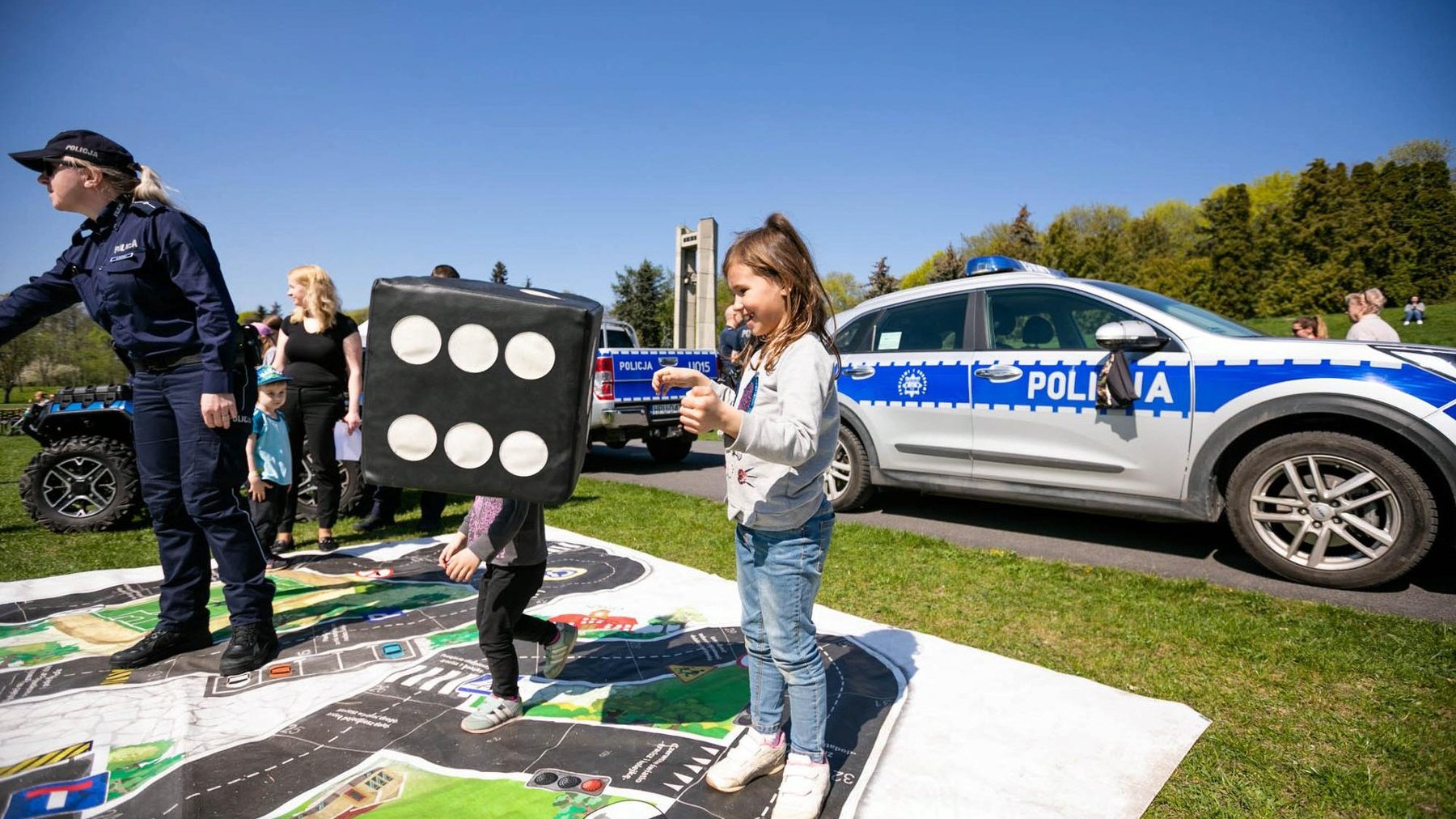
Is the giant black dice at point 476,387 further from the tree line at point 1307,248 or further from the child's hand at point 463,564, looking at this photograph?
the tree line at point 1307,248

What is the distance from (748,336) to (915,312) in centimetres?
394

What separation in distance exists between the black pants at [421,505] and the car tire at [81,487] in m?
1.90

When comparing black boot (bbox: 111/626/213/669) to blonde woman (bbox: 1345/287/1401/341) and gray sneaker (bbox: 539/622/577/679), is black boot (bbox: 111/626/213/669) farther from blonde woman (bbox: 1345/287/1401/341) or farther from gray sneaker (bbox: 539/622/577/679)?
blonde woman (bbox: 1345/287/1401/341)

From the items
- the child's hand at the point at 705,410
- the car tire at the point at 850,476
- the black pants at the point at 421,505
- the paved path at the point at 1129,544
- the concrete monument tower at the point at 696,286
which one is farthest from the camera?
the concrete monument tower at the point at 696,286

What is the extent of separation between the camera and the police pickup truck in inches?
317

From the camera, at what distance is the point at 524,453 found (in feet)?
5.32

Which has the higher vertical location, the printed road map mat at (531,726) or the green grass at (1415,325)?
the green grass at (1415,325)

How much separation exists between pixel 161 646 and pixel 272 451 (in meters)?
1.85

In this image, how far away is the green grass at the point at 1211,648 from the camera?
204cm

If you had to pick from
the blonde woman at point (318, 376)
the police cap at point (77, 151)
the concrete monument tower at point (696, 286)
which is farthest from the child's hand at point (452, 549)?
the concrete monument tower at point (696, 286)

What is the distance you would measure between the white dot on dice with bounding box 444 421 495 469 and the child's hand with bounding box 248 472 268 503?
11.7ft

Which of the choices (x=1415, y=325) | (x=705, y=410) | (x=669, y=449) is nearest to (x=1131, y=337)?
(x=705, y=410)

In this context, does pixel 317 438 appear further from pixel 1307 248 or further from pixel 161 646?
pixel 1307 248

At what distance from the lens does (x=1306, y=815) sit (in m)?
1.88
